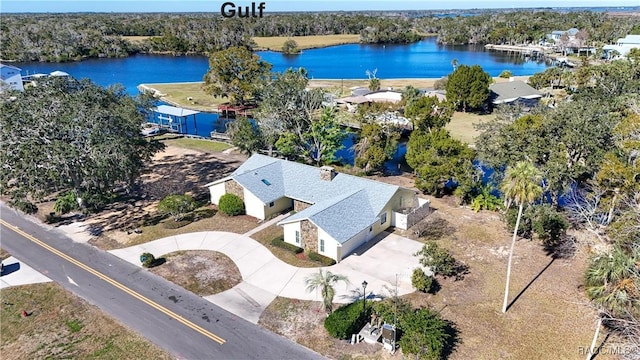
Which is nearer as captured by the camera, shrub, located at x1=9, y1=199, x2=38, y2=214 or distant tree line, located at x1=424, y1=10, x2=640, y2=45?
shrub, located at x1=9, y1=199, x2=38, y2=214

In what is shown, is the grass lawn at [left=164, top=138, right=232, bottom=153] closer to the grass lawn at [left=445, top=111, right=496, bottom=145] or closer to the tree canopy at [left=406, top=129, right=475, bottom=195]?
the tree canopy at [left=406, top=129, right=475, bottom=195]

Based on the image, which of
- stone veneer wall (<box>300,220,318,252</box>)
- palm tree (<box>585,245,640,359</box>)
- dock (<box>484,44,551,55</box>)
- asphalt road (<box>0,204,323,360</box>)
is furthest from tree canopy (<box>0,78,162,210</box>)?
dock (<box>484,44,551,55</box>)

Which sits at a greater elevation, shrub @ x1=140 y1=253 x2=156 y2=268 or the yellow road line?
shrub @ x1=140 y1=253 x2=156 y2=268

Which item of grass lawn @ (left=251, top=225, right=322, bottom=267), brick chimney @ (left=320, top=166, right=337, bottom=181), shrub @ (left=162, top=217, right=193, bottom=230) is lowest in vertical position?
grass lawn @ (left=251, top=225, right=322, bottom=267)

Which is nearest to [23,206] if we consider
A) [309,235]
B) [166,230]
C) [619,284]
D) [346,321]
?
[166,230]

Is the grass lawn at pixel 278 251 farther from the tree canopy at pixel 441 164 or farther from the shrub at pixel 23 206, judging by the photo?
the shrub at pixel 23 206

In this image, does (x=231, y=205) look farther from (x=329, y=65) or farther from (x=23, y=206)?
(x=329, y=65)
